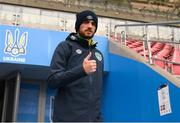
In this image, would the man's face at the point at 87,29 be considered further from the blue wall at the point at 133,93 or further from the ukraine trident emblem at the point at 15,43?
the ukraine trident emblem at the point at 15,43

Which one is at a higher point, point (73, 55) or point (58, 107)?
point (73, 55)

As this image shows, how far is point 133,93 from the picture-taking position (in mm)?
6984

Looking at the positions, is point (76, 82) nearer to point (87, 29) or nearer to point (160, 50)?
point (87, 29)

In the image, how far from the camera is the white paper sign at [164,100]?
5.66 meters

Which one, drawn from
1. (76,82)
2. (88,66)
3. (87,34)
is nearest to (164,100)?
(87,34)

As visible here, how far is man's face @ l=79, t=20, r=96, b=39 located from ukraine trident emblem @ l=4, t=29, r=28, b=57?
4.36 meters

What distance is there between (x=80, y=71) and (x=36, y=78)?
548 cm

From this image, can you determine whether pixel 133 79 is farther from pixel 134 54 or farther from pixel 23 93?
pixel 23 93

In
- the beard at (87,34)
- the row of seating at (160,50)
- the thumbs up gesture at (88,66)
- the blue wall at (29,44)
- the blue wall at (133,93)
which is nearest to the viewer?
the thumbs up gesture at (88,66)

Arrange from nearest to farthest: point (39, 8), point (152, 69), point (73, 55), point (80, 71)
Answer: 1. point (80, 71)
2. point (73, 55)
3. point (152, 69)
4. point (39, 8)

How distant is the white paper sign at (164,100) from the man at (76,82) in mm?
2559

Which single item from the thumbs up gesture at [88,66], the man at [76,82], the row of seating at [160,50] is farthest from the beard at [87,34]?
the row of seating at [160,50]

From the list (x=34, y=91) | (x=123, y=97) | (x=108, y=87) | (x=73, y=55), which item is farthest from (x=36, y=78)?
(x=73, y=55)

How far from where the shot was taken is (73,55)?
3.26m
